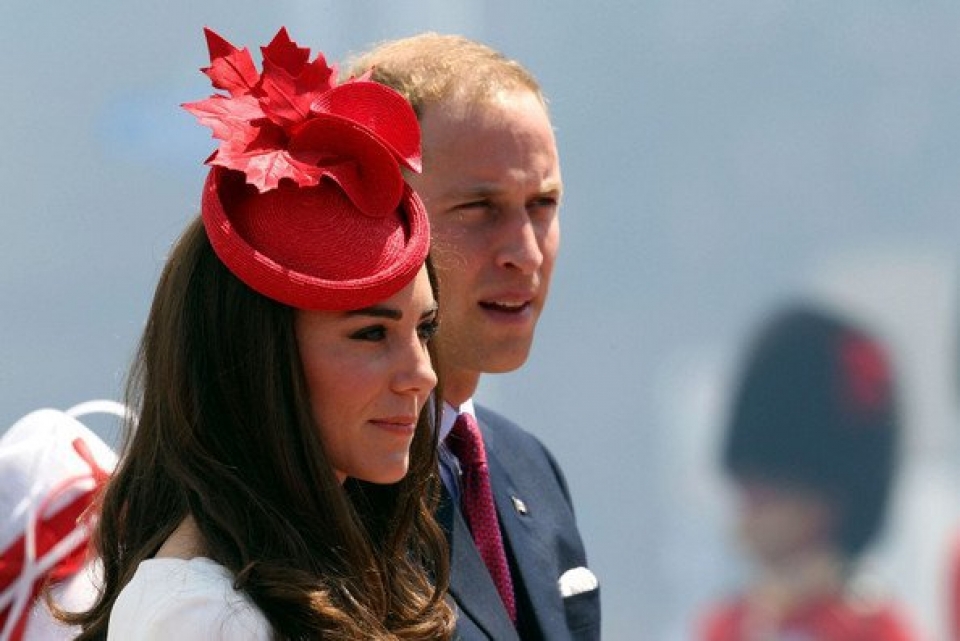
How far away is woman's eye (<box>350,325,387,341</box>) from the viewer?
1.35 m

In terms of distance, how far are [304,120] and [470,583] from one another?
1.70ft

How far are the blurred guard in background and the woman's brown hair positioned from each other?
83 cm

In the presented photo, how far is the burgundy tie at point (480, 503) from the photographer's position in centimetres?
174

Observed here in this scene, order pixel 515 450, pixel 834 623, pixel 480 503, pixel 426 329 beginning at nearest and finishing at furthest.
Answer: pixel 426 329, pixel 480 503, pixel 515 450, pixel 834 623

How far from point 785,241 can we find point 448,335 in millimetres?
588

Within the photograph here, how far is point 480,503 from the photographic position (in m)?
1.77

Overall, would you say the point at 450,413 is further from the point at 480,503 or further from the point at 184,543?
the point at 184,543

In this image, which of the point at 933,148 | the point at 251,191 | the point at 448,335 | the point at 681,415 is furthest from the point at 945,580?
the point at 251,191

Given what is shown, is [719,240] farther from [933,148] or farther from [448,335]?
[448,335]

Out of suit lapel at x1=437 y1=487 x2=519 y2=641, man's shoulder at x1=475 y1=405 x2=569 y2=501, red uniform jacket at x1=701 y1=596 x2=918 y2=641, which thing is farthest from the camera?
red uniform jacket at x1=701 y1=596 x2=918 y2=641

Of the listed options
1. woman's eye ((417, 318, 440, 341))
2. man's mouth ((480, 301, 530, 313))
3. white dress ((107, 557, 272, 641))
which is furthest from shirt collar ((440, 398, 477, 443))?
white dress ((107, 557, 272, 641))

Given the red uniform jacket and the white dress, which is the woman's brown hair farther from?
the red uniform jacket

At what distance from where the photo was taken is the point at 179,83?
2.30 m

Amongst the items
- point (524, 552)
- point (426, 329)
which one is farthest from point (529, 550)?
point (426, 329)
